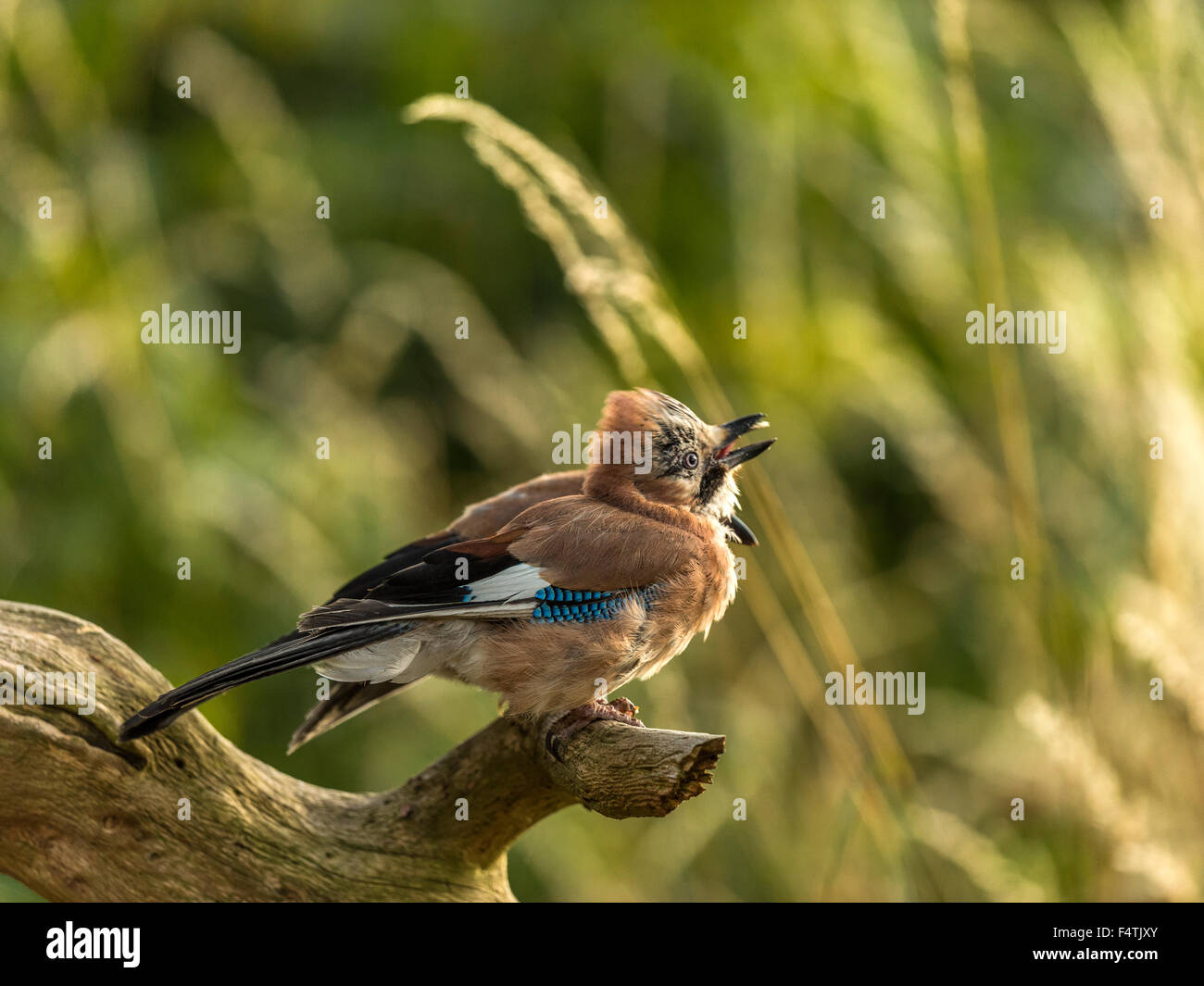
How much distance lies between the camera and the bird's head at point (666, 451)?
3.53 metres

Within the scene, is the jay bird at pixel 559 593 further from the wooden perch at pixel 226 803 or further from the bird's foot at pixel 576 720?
the wooden perch at pixel 226 803

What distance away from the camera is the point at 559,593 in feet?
10.6

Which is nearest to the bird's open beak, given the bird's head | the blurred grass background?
the bird's head

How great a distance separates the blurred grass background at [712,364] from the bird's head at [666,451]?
0.13 metres

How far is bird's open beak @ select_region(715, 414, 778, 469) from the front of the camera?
3574mm

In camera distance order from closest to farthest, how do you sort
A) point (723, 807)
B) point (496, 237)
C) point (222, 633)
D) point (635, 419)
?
point (635, 419)
point (723, 807)
point (222, 633)
point (496, 237)

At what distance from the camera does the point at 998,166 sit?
283 inches

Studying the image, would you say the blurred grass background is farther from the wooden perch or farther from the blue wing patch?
the wooden perch

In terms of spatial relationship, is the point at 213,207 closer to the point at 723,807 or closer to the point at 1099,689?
the point at 723,807

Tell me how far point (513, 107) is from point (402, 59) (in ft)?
2.36

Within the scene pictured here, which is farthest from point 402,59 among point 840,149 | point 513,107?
point 840,149

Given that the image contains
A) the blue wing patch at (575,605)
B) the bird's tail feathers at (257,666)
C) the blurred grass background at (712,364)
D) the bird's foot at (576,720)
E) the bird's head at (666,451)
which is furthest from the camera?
the blurred grass background at (712,364)

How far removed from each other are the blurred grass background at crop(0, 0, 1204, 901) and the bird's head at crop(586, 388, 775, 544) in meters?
0.13

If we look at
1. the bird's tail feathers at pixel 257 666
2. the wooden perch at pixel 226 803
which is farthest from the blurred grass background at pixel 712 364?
the bird's tail feathers at pixel 257 666
